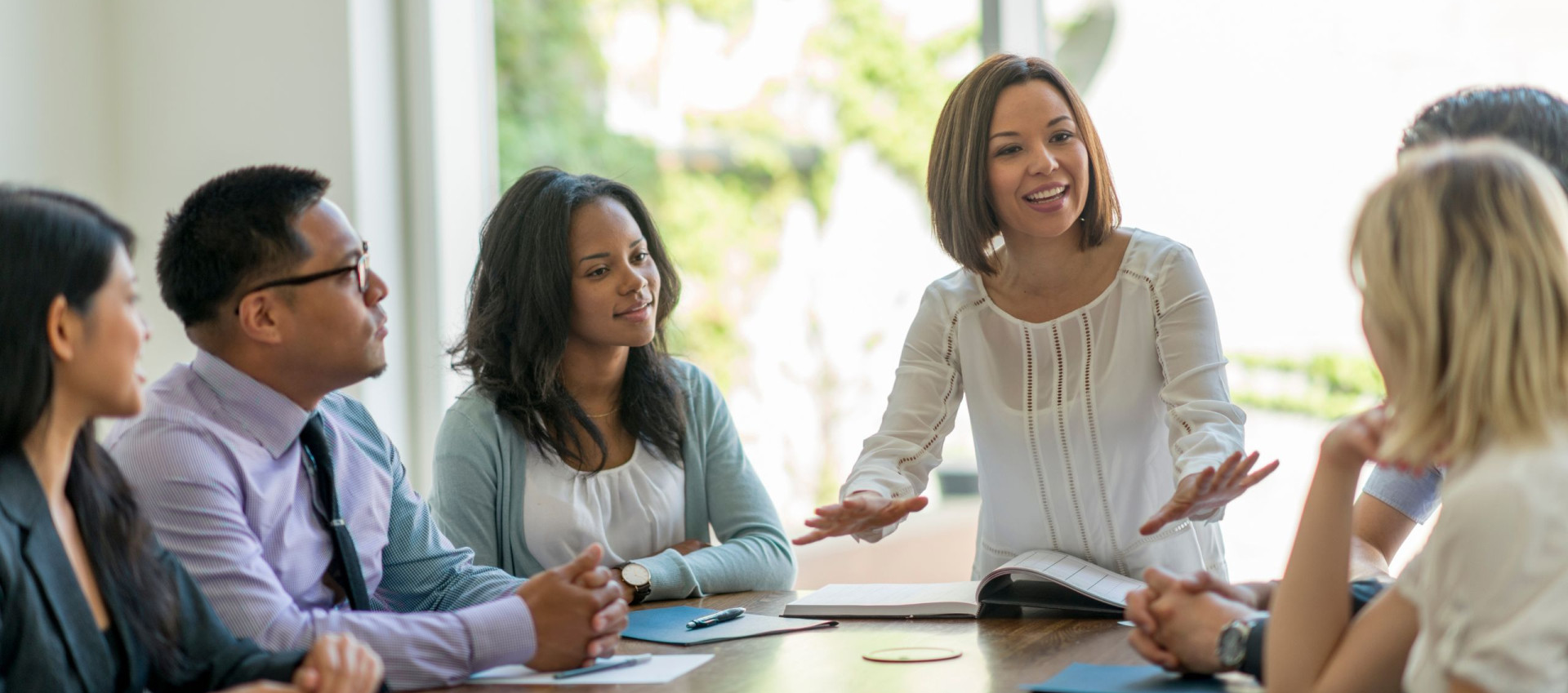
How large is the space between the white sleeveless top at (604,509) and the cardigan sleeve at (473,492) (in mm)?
60

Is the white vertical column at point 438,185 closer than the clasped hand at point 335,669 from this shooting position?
No

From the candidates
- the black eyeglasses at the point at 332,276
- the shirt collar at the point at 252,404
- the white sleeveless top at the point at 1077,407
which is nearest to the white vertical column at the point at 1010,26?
the white sleeveless top at the point at 1077,407

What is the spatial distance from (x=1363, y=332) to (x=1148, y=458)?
3.37ft

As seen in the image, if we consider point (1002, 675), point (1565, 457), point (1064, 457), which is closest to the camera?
point (1565, 457)

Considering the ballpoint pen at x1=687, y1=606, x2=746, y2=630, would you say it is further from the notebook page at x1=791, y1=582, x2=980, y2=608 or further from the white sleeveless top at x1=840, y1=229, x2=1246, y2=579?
the white sleeveless top at x1=840, y1=229, x2=1246, y2=579

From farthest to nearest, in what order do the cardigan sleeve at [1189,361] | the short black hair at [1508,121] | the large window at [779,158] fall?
the large window at [779,158], the cardigan sleeve at [1189,361], the short black hair at [1508,121]

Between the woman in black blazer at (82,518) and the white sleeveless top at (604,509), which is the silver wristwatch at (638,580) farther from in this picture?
the woman in black blazer at (82,518)

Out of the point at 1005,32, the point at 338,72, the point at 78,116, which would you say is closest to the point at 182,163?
the point at 78,116

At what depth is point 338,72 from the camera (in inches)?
139

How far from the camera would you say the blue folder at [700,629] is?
1.89 metres

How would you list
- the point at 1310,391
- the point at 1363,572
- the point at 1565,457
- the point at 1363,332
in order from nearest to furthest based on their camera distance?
the point at 1565,457
the point at 1363,332
the point at 1363,572
the point at 1310,391

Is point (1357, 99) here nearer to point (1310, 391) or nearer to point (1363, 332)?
point (1310, 391)

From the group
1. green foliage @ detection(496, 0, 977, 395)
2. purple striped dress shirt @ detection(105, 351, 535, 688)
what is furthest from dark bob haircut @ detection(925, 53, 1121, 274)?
green foliage @ detection(496, 0, 977, 395)

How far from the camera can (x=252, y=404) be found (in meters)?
1.79
